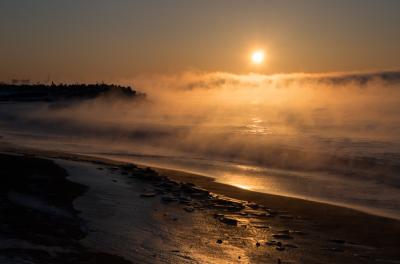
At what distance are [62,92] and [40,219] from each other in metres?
82.4

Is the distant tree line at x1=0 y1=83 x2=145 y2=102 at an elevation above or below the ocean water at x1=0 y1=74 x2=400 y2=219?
above

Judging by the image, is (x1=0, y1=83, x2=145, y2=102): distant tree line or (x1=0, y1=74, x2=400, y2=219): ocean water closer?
(x1=0, y1=74, x2=400, y2=219): ocean water

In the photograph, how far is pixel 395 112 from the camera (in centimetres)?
5962

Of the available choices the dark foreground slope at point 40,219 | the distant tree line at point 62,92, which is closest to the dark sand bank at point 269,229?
the dark foreground slope at point 40,219

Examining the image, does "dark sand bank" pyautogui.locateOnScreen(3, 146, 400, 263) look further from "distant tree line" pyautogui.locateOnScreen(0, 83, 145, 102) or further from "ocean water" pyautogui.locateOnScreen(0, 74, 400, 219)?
"distant tree line" pyautogui.locateOnScreen(0, 83, 145, 102)

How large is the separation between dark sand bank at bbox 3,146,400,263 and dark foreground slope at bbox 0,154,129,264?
1.98 ft

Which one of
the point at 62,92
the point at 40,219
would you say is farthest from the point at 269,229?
the point at 62,92

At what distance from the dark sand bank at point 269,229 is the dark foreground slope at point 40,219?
1.98 ft

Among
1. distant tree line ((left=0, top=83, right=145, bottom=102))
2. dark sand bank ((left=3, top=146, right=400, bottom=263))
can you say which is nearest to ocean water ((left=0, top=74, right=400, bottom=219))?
dark sand bank ((left=3, top=146, right=400, bottom=263))

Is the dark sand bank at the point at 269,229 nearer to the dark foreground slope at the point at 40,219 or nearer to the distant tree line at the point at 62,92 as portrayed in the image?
the dark foreground slope at the point at 40,219

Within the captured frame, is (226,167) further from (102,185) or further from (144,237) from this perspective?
(144,237)

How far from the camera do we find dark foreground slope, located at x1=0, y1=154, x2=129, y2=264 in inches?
339

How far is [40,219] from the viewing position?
10.7 meters

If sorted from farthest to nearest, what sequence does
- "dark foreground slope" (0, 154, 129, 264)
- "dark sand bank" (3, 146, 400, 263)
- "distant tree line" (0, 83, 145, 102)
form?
"distant tree line" (0, 83, 145, 102), "dark sand bank" (3, 146, 400, 263), "dark foreground slope" (0, 154, 129, 264)
